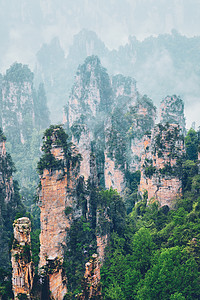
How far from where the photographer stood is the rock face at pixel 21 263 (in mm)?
13156

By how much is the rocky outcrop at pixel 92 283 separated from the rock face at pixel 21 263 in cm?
273

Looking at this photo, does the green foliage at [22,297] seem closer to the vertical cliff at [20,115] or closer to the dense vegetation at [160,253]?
the dense vegetation at [160,253]

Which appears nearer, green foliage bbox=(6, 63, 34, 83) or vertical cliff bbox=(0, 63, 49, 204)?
vertical cliff bbox=(0, 63, 49, 204)

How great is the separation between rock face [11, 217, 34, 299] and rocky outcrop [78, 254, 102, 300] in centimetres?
273

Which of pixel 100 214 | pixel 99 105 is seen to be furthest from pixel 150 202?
pixel 99 105

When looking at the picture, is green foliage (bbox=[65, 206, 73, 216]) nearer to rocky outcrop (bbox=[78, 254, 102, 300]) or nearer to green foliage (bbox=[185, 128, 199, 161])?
rocky outcrop (bbox=[78, 254, 102, 300])

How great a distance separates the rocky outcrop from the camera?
48.5 feet

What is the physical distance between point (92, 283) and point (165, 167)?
59.4ft

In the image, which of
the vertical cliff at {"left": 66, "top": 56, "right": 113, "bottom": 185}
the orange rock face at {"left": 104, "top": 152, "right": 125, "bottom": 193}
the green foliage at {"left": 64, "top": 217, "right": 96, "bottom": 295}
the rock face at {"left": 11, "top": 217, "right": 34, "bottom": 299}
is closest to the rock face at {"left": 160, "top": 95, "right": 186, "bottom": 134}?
the vertical cliff at {"left": 66, "top": 56, "right": 113, "bottom": 185}

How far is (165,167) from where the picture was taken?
3134cm

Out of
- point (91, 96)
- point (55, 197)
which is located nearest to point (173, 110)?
point (91, 96)

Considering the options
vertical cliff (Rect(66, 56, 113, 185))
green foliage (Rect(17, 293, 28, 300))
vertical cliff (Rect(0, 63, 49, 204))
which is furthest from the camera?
vertical cliff (Rect(0, 63, 49, 204))

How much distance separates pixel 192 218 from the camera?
2522cm

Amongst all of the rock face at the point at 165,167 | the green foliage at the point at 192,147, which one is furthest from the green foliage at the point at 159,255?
the green foliage at the point at 192,147
